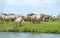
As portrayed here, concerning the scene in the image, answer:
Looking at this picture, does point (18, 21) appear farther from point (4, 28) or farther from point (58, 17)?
point (58, 17)

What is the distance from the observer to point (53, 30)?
111 feet

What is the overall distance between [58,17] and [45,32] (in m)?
16.5

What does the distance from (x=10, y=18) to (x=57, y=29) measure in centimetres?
1489

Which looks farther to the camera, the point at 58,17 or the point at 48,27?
the point at 58,17

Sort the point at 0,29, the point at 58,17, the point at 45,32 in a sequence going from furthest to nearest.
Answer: the point at 58,17, the point at 0,29, the point at 45,32

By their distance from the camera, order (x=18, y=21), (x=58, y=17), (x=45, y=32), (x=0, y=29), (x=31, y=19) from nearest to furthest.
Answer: (x=45, y=32)
(x=0, y=29)
(x=18, y=21)
(x=31, y=19)
(x=58, y=17)

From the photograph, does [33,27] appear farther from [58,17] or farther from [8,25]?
[58,17]

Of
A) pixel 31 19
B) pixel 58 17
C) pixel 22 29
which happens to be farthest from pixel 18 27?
pixel 58 17

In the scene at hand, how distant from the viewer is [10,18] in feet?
155

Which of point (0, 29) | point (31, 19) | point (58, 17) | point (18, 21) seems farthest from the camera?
point (58, 17)

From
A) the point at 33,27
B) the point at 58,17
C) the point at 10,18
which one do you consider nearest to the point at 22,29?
the point at 33,27

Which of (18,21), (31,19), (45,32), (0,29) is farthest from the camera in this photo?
(31,19)

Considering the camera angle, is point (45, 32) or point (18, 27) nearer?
point (45, 32)

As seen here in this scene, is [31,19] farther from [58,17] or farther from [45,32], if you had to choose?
[45,32]
